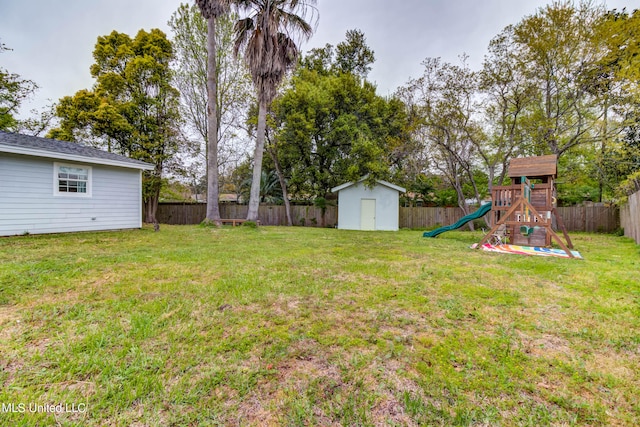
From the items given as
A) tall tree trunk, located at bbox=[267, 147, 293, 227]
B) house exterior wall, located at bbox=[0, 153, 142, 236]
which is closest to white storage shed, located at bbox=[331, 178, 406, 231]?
tall tree trunk, located at bbox=[267, 147, 293, 227]

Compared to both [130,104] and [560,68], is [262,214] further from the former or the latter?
[560,68]

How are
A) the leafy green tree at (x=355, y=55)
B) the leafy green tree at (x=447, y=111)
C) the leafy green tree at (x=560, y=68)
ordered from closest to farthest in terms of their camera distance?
the leafy green tree at (x=560, y=68), the leafy green tree at (x=447, y=111), the leafy green tree at (x=355, y=55)

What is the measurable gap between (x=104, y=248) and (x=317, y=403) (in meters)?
6.41

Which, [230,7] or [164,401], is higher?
[230,7]

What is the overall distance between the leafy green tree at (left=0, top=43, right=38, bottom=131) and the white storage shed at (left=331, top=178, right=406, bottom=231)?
17303 millimetres

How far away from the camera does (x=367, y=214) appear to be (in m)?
14.0

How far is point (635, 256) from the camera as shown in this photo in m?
5.70

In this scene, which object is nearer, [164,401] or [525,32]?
[164,401]

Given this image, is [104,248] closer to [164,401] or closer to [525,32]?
[164,401]

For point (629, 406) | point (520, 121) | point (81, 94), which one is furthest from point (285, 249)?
point (81, 94)

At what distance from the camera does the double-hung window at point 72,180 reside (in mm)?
8062

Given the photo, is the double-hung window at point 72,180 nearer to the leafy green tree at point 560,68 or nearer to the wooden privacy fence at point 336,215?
the wooden privacy fence at point 336,215

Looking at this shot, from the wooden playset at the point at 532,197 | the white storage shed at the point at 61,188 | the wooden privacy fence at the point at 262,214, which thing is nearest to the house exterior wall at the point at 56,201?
the white storage shed at the point at 61,188

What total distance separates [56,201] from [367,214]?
11777 mm
